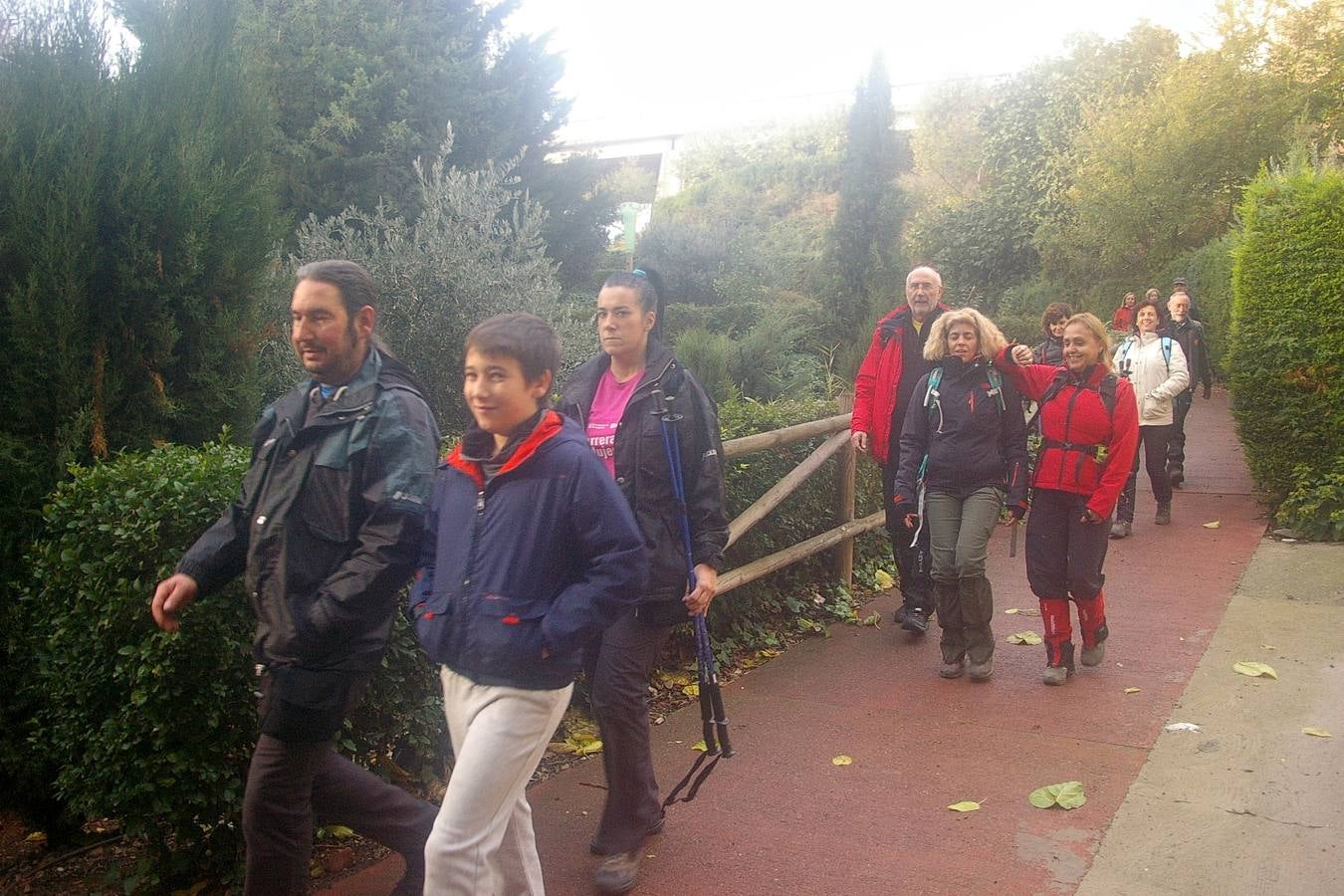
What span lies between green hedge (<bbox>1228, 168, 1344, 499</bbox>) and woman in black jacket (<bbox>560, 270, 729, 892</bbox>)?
707 centimetres

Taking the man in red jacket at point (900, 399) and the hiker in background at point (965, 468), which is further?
the man in red jacket at point (900, 399)

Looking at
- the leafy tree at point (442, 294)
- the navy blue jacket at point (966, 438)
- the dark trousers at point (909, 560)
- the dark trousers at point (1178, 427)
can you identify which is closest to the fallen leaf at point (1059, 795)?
the navy blue jacket at point (966, 438)

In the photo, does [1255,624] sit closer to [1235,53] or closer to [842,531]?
[842,531]

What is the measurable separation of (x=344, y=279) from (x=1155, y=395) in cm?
834

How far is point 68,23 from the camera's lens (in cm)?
463

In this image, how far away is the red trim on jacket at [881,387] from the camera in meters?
6.75

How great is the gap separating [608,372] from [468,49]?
13944 mm

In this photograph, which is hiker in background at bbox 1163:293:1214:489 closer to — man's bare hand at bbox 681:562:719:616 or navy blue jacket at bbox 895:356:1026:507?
navy blue jacket at bbox 895:356:1026:507

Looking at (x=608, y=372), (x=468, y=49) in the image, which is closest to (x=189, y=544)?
(x=608, y=372)

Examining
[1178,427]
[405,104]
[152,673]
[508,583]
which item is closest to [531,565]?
[508,583]

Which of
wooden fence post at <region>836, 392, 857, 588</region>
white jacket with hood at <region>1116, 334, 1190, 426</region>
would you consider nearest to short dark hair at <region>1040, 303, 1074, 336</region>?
white jacket with hood at <region>1116, 334, 1190, 426</region>

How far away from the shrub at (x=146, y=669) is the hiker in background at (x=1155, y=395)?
801 centimetres

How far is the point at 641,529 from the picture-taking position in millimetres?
3883

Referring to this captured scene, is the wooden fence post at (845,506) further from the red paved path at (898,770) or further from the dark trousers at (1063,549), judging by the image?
the dark trousers at (1063,549)
